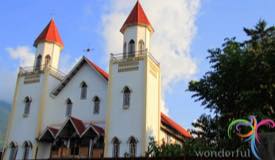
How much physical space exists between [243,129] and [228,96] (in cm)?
328

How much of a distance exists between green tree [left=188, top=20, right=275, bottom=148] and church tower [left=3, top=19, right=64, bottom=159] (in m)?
13.0

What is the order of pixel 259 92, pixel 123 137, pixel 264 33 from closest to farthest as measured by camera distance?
pixel 259 92 < pixel 264 33 < pixel 123 137

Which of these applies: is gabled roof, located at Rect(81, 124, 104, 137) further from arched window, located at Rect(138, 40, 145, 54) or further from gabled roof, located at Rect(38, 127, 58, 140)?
arched window, located at Rect(138, 40, 145, 54)

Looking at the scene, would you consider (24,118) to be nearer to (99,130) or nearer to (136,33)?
(99,130)

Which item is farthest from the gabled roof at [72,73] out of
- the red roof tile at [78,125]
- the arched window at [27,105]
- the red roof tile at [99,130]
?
the red roof tile at [99,130]

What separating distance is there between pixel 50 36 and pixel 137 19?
8740 millimetres

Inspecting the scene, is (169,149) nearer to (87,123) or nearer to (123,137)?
(123,137)

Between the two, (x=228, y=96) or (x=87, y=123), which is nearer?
(x=228, y=96)

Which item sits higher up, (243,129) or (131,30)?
(131,30)

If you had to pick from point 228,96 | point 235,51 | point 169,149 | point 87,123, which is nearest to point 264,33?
point 235,51

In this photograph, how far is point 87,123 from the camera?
26.0m

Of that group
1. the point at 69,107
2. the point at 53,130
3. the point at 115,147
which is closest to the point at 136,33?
the point at 69,107

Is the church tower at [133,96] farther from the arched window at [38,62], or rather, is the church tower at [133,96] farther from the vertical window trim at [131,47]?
the arched window at [38,62]

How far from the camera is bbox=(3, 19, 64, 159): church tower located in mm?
27109
